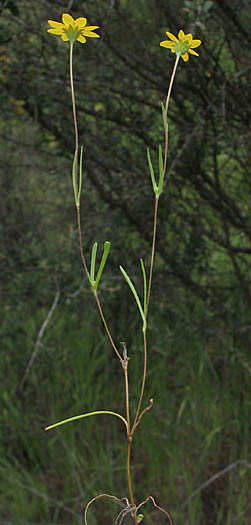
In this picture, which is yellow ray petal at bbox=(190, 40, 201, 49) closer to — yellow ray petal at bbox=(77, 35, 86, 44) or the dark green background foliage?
yellow ray petal at bbox=(77, 35, 86, 44)

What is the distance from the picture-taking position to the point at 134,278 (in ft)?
7.43

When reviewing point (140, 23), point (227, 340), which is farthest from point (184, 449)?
point (140, 23)

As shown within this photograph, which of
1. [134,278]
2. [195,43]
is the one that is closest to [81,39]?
[195,43]

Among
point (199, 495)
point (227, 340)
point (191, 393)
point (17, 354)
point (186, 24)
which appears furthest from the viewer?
point (17, 354)

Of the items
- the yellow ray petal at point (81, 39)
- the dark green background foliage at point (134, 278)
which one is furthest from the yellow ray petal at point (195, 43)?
the dark green background foliage at point (134, 278)

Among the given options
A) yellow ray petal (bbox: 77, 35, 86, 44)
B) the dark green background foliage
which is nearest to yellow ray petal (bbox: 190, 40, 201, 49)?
yellow ray petal (bbox: 77, 35, 86, 44)

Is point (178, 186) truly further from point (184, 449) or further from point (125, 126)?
point (184, 449)

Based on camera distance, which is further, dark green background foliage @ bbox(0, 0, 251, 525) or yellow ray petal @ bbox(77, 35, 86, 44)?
dark green background foliage @ bbox(0, 0, 251, 525)

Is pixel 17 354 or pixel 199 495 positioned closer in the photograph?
pixel 199 495

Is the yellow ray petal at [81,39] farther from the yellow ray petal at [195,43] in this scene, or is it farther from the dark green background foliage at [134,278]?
the dark green background foliage at [134,278]

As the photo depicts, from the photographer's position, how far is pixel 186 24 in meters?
1.81

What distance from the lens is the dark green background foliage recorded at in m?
1.98

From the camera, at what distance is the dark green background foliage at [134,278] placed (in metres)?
1.98

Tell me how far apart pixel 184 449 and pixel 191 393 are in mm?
216
